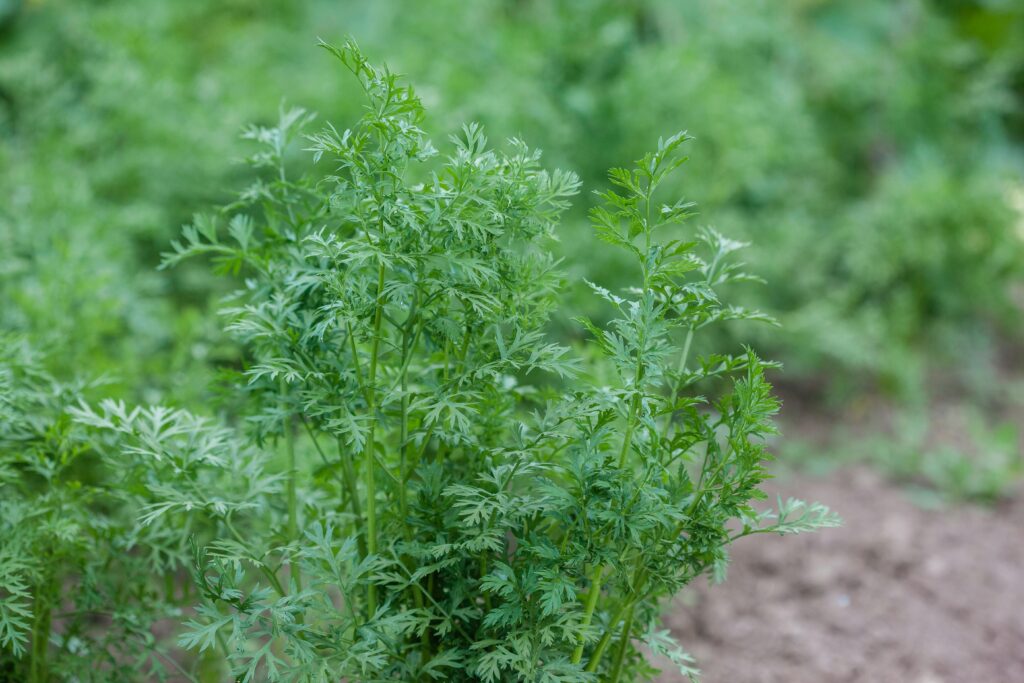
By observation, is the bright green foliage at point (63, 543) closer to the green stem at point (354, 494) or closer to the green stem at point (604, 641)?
the green stem at point (354, 494)

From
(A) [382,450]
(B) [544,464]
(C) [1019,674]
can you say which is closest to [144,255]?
(A) [382,450]

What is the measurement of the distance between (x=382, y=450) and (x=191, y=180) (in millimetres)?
2479

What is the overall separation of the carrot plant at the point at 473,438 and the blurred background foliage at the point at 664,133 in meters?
1.03

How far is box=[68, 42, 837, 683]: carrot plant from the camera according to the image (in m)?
1.25

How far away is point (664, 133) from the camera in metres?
3.58

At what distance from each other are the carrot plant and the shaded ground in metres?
0.71

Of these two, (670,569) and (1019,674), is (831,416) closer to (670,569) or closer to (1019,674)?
(1019,674)

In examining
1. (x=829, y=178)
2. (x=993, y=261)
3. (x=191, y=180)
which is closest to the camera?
(x=191, y=180)

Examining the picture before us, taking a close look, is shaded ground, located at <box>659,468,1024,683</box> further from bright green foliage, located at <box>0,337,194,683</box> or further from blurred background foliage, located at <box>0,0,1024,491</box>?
bright green foliage, located at <box>0,337,194,683</box>

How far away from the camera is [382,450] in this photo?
148 centimetres

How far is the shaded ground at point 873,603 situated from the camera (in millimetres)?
2119

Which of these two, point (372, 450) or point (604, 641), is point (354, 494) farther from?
point (604, 641)

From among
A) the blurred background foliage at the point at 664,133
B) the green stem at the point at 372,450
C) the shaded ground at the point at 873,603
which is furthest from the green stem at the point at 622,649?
the blurred background foliage at the point at 664,133

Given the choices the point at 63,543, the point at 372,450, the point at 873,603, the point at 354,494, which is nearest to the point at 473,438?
the point at 372,450
